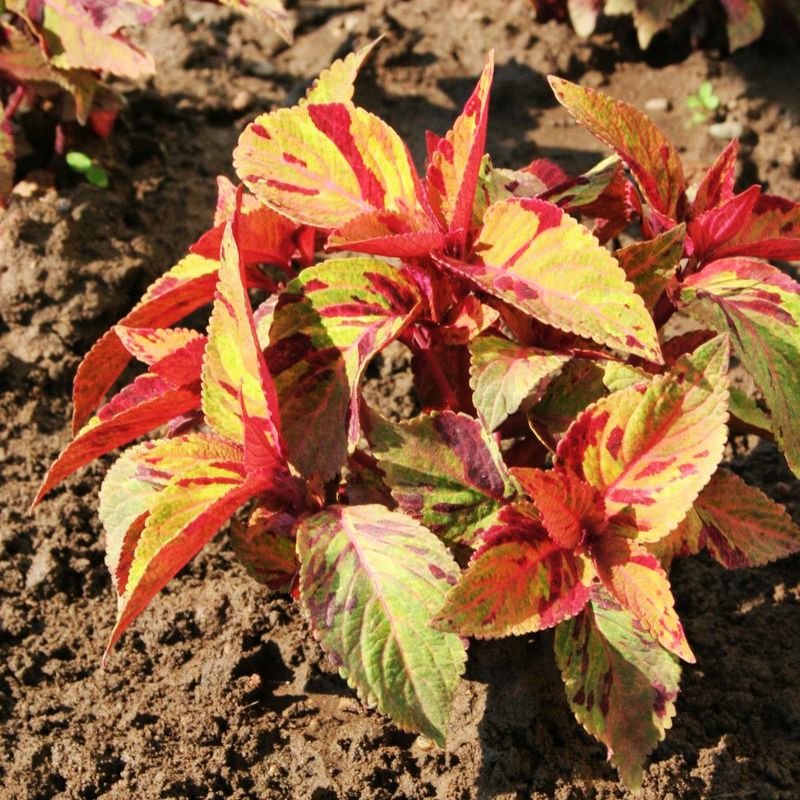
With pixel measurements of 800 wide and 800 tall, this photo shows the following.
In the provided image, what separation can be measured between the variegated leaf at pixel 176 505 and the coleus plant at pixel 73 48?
1039 mm

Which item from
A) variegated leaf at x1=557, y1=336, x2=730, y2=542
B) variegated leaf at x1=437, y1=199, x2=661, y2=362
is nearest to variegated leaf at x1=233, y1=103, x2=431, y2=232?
variegated leaf at x1=437, y1=199, x2=661, y2=362

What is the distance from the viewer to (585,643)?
4.58 ft

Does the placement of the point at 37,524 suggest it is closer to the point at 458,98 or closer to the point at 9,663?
the point at 9,663

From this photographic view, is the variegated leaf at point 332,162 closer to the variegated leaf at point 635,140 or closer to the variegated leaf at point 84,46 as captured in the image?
the variegated leaf at point 635,140

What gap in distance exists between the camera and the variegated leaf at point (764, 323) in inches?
52.7

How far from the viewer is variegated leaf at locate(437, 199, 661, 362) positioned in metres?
1.21

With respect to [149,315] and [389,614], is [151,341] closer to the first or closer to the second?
[149,315]

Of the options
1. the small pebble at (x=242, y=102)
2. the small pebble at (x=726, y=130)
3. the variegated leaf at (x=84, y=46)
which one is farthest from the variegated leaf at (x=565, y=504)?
the small pebble at (x=242, y=102)

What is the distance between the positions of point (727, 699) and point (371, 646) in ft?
2.22

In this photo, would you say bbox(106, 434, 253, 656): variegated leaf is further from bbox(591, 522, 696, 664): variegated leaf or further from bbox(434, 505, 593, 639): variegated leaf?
bbox(591, 522, 696, 664): variegated leaf

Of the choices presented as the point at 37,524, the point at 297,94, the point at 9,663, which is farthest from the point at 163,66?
the point at 9,663

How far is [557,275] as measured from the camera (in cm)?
128

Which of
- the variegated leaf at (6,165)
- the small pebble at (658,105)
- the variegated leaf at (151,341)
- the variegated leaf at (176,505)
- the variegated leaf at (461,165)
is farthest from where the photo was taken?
the small pebble at (658,105)

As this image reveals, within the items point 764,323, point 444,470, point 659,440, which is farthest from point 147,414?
point 764,323
